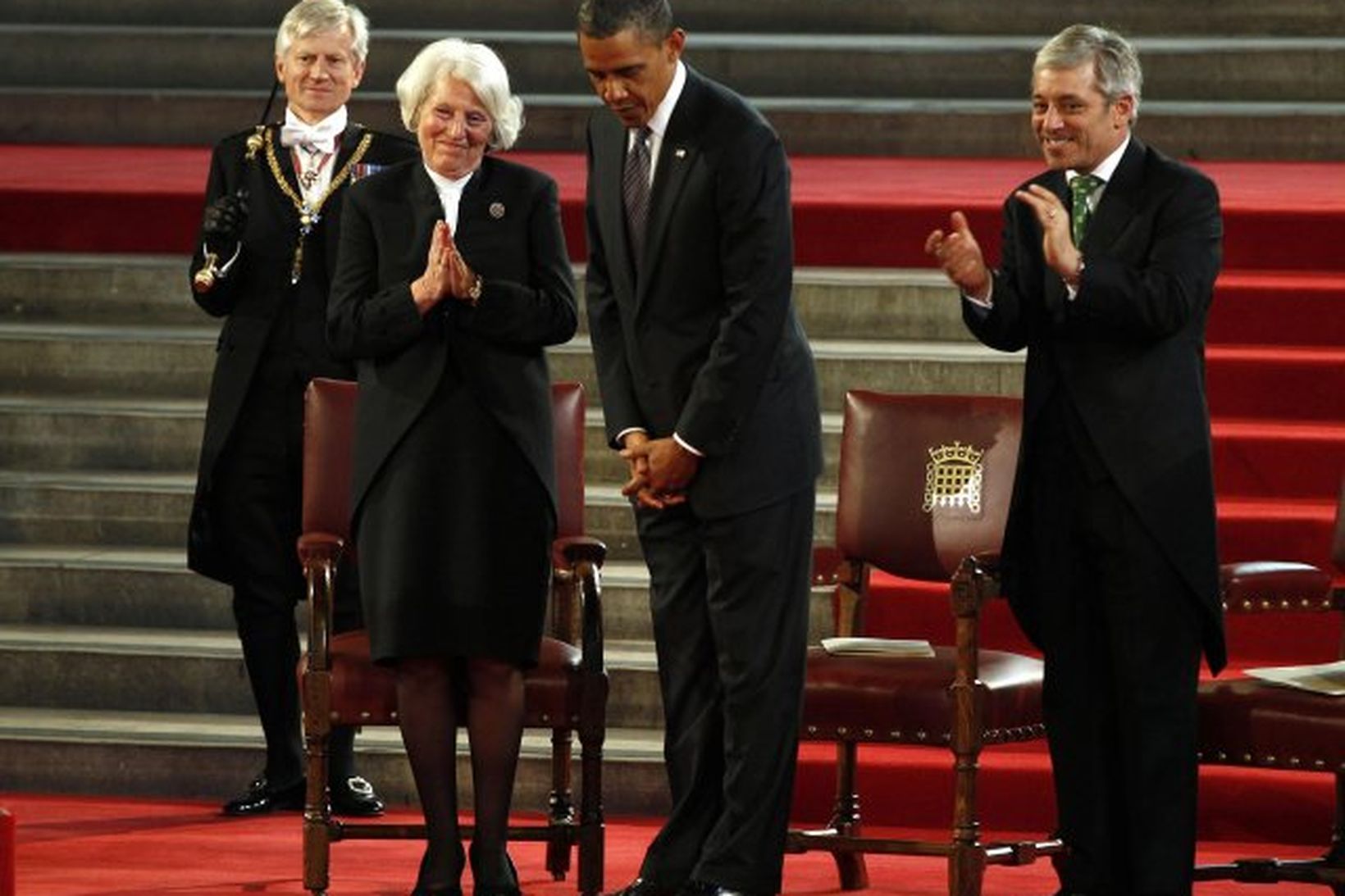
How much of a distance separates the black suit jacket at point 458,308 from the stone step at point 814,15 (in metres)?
4.78

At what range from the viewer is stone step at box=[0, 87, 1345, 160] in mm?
9039

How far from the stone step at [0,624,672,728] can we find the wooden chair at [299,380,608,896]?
1.19m

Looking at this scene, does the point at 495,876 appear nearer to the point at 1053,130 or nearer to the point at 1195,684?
the point at 1195,684

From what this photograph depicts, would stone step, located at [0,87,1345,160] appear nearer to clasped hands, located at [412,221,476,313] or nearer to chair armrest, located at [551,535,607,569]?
chair armrest, located at [551,535,607,569]

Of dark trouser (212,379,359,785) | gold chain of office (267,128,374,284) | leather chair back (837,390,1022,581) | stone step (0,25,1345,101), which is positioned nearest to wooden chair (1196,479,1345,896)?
leather chair back (837,390,1022,581)

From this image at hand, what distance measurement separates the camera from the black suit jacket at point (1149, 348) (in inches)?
185

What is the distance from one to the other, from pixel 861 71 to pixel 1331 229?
2472 millimetres

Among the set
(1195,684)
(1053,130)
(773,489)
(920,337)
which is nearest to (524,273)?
(773,489)

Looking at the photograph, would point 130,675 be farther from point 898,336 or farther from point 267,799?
point 898,336

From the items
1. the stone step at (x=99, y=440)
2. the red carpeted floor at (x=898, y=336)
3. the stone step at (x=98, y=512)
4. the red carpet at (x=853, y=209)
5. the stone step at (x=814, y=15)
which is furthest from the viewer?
the stone step at (x=814, y=15)

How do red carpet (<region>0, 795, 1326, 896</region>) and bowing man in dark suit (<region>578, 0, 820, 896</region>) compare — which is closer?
bowing man in dark suit (<region>578, 0, 820, 896</region>)

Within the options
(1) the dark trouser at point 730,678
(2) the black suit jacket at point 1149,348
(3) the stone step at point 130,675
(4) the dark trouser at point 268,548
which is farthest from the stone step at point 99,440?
(2) the black suit jacket at point 1149,348

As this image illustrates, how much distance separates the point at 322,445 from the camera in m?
5.51

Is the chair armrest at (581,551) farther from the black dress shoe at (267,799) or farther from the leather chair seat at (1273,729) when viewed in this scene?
the leather chair seat at (1273,729)
